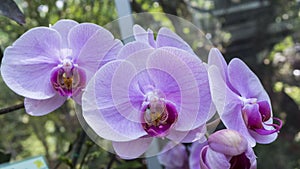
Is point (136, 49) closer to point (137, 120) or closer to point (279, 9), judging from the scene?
point (137, 120)

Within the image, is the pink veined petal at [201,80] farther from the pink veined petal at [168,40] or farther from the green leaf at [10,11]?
the green leaf at [10,11]

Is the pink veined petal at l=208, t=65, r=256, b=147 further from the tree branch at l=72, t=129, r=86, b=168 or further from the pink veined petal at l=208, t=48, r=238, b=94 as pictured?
the tree branch at l=72, t=129, r=86, b=168

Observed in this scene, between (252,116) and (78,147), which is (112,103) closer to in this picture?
(252,116)

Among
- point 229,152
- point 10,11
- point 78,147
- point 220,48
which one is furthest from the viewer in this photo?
point 220,48

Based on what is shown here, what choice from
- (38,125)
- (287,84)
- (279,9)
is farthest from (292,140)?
(38,125)

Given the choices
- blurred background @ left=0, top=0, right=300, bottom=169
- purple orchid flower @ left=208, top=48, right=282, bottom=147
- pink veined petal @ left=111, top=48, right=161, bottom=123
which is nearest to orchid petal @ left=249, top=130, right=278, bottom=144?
purple orchid flower @ left=208, top=48, right=282, bottom=147

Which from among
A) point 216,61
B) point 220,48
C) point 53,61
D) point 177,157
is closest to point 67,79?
point 53,61
